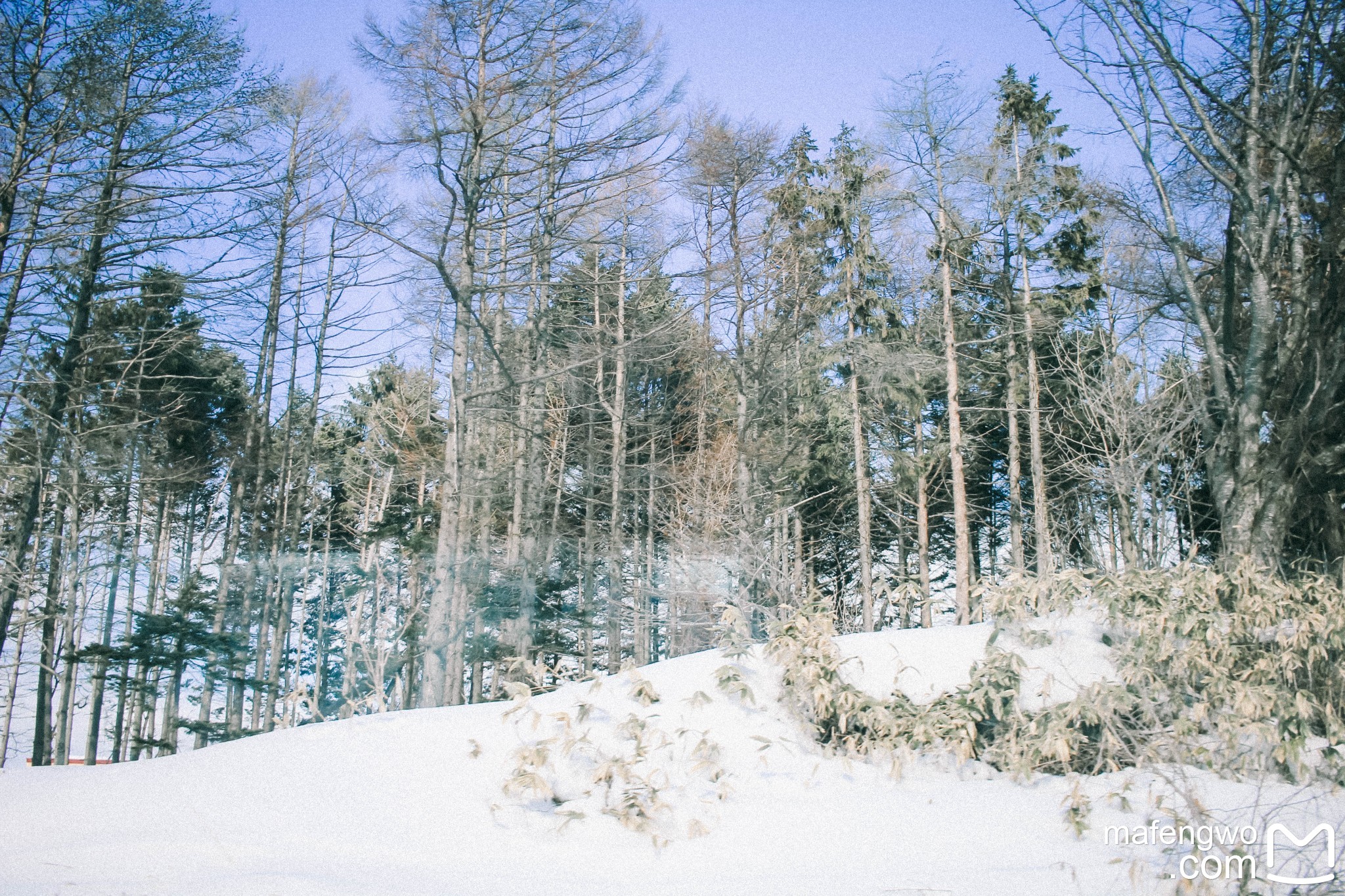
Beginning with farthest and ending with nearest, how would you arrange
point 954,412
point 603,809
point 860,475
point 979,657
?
point 860,475 < point 954,412 < point 979,657 < point 603,809

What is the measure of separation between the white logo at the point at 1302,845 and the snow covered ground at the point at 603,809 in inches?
5.4

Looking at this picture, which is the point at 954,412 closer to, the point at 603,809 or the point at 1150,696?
the point at 1150,696

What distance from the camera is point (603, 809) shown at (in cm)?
324

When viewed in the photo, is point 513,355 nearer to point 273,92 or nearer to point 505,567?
point 505,567

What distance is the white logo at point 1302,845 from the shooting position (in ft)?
8.46

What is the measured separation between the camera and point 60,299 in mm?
7863

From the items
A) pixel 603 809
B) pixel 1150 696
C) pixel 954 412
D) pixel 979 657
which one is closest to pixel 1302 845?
pixel 1150 696

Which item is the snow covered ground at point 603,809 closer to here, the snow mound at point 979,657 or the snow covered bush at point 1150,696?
the snow mound at point 979,657

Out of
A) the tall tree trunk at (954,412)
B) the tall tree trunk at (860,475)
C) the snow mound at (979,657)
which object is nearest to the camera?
the snow mound at (979,657)

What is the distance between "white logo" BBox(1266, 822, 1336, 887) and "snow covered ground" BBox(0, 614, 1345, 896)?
14 centimetres

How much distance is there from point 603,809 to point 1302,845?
269 cm

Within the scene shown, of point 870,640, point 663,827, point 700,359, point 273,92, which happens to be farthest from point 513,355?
point 663,827

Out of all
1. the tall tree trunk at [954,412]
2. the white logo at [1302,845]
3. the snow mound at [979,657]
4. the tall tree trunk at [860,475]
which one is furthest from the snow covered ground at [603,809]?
the tall tree trunk at [860,475]

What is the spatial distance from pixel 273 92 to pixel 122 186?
174cm
